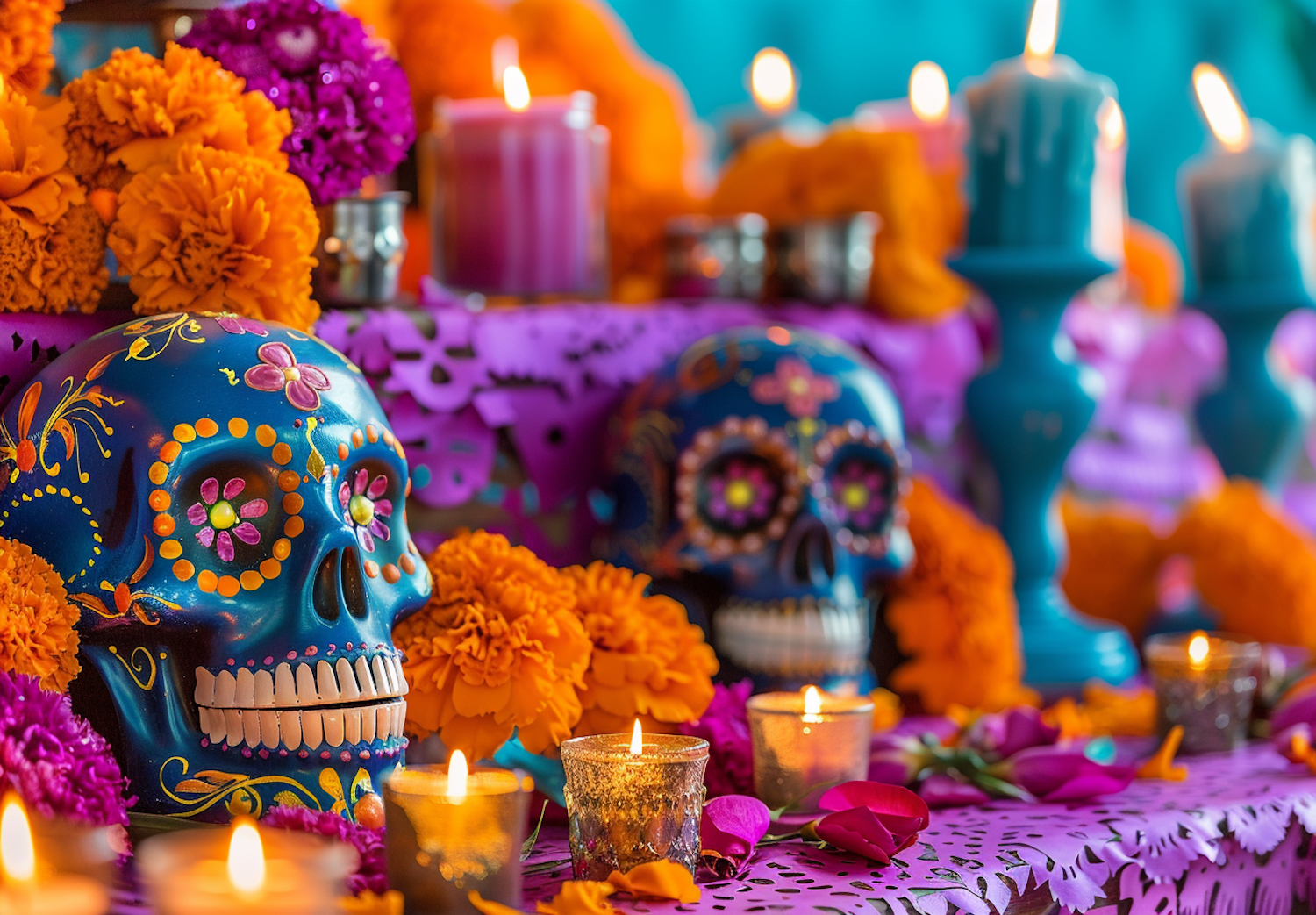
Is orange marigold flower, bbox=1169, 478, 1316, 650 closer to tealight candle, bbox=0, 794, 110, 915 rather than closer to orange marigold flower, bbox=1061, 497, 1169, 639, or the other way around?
orange marigold flower, bbox=1061, 497, 1169, 639

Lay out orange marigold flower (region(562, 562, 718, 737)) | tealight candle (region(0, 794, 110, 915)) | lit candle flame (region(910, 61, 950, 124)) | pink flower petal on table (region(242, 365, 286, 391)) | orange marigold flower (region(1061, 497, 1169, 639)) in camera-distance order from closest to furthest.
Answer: tealight candle (region(0, 794, 110, 915))
pink flower petal on table (region(242, 365, 286, 391))
orange marigold flower (region(562, 562, 718, 737))
orange marigold flower (region(1061, 497, 1169, 639))
lit candle flame (region(910, 61, 950, 124))

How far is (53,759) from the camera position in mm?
626

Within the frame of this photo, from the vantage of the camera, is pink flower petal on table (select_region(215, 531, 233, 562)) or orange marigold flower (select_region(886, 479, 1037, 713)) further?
orange marigold flower (select_region(886, 479, 1037, 713))

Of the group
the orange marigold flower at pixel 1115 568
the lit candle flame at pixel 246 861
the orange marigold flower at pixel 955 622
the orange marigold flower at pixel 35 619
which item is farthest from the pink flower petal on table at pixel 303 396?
the orange marigold flower at pixel 1115 568

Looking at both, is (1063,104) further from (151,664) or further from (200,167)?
(151,664)

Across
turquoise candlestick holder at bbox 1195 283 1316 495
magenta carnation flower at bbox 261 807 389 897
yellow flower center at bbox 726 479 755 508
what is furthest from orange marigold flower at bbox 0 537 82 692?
turquoise candlestick holder at bbox 1195 283 1316 495

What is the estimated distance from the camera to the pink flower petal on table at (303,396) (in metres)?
0.71

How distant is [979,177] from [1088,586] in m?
0.40

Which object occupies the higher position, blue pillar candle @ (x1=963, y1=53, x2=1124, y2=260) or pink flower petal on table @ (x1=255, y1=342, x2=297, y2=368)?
blue pillar candle @ (x1=963, y1=53, x2=1124, y2=260)

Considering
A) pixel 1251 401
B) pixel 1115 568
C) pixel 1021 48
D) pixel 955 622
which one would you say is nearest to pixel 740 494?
pixel 955 622

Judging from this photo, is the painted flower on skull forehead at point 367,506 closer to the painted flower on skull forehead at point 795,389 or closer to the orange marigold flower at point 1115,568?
the painted flower on skull forehead at point 795,389

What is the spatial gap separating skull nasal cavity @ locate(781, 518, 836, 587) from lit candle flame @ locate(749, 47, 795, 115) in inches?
33.0

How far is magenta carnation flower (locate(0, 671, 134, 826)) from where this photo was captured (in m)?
0.61

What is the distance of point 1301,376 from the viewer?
206 cm
